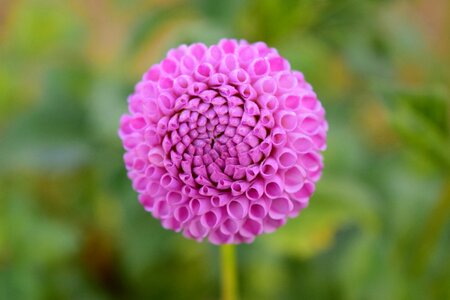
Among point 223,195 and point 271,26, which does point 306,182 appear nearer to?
point 223,195

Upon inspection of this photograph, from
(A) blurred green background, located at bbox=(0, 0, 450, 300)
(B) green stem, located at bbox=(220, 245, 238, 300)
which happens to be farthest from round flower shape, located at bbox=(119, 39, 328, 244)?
(A) blurred green background, located at bbox=(0, 0, 450, 300)

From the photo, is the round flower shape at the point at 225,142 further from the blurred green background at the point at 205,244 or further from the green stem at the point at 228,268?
the blurred green background at the point at 205,244

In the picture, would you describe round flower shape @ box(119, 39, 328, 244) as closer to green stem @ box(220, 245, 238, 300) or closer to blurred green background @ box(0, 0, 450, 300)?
green stem @ box(220, 245, 238, 300)

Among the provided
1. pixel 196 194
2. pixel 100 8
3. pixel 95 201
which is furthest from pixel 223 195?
pixel 100 8

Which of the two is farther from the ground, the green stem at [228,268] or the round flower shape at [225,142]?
the round flower shape at [225,142]

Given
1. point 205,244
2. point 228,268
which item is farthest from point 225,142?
point 205,244

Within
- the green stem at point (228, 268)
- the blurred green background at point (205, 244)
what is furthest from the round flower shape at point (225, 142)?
the blurred green background at point (205, 244)
